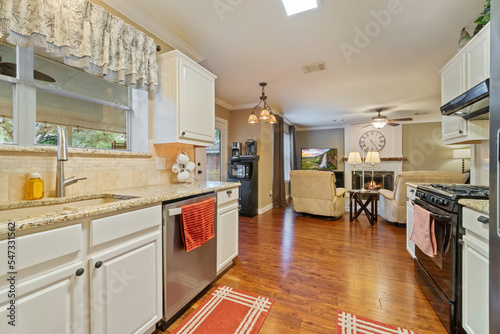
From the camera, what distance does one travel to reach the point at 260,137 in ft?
15.8

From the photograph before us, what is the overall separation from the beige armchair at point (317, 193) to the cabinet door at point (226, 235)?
2.38 m

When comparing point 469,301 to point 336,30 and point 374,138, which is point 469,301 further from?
point 374,138

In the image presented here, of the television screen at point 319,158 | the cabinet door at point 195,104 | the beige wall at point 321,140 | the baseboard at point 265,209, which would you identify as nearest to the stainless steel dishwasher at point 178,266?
the cabinet door at point 195,104

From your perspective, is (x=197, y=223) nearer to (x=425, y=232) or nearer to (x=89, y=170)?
(x=89, y=170)

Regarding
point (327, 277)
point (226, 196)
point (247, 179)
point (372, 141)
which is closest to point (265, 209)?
point (247, 179)

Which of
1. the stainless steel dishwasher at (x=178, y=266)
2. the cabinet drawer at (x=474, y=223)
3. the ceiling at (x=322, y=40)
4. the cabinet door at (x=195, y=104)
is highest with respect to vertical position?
the ceiling at (x=322, y=40)

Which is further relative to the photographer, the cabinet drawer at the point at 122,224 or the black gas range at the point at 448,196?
the black gas range at the point at 448,196

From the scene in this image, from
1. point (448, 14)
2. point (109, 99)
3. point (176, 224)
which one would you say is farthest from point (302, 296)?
point (448, 14)

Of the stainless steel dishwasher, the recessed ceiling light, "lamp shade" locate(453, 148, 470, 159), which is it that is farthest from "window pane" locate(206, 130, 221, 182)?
"lamp shade" locate(453, 148, 470, 159)

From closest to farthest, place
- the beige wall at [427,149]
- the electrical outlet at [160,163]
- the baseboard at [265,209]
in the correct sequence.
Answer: the electrical outlet at [160,163]
the baseboard at [265,209]
the beige wall at [427,149]

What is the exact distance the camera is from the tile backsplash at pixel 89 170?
122 centimetres

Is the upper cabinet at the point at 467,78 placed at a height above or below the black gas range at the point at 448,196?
above

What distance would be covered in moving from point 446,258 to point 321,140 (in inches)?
259

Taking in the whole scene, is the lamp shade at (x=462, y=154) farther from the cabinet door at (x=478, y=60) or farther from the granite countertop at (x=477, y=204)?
the granite countertop at (x=477, y=204)
